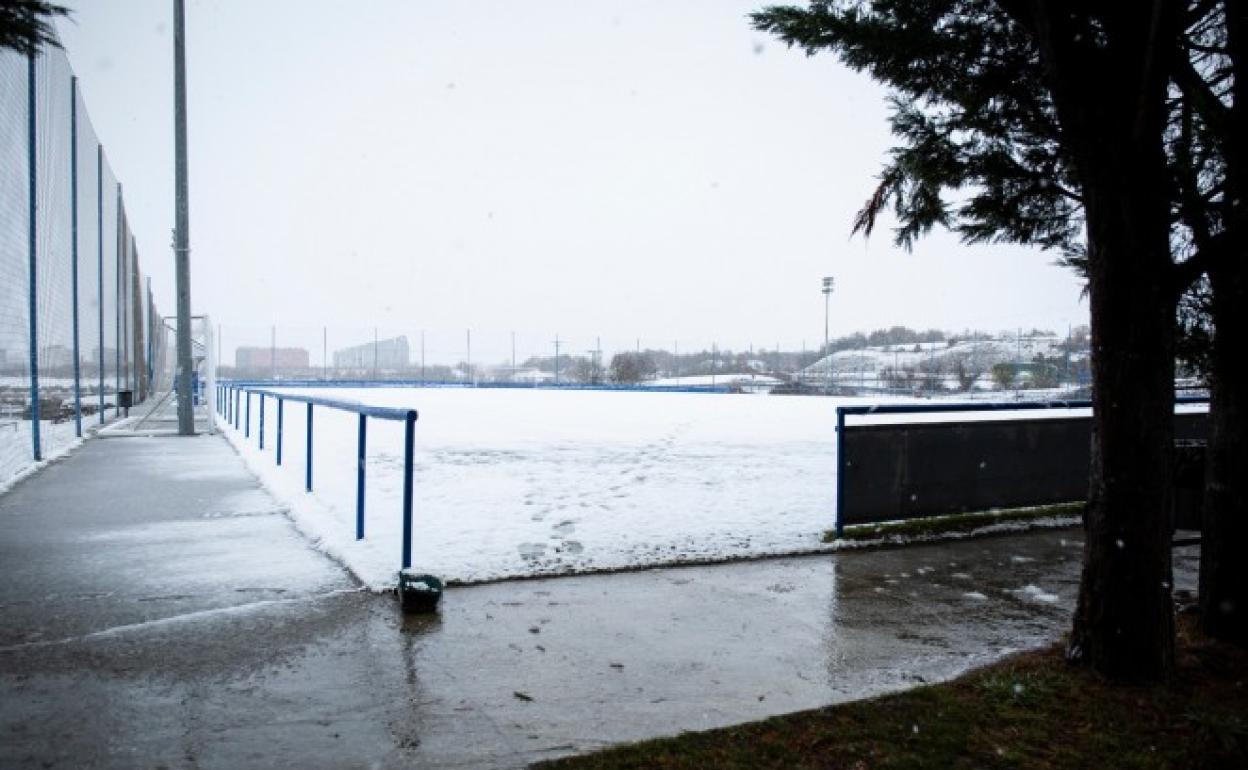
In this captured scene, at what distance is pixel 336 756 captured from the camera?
2.66 meters

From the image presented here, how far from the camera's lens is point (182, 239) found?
1438 cm

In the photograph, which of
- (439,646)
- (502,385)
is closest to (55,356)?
(439,646)

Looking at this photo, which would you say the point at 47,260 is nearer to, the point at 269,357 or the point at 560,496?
the point at 560,496

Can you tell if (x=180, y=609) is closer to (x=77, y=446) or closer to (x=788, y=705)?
(x=788, y=705)

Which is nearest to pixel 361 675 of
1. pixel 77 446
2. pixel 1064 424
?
pixel 1064 424

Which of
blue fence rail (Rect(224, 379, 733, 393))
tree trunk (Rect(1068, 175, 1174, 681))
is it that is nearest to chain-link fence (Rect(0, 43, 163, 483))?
tree trunk (Rect(1068, 175, 1174, 681))

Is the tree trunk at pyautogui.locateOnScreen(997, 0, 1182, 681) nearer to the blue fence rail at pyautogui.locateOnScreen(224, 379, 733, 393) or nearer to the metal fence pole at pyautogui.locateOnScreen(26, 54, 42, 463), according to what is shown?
the metal fence pole at pyautogui.locateOnScreen(26, 54, 42, 463)

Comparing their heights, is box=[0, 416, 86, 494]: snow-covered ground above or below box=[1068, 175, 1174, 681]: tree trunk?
below

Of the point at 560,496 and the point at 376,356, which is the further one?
the point at 376,356

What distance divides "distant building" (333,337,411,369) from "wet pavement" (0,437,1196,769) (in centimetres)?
4822

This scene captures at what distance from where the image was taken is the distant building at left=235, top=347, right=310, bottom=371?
51.0m

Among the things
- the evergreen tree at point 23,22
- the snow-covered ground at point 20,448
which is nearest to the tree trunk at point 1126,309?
the evergreen tree at point 23,22

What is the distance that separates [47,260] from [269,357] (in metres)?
42.9

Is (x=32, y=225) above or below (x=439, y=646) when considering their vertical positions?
above
